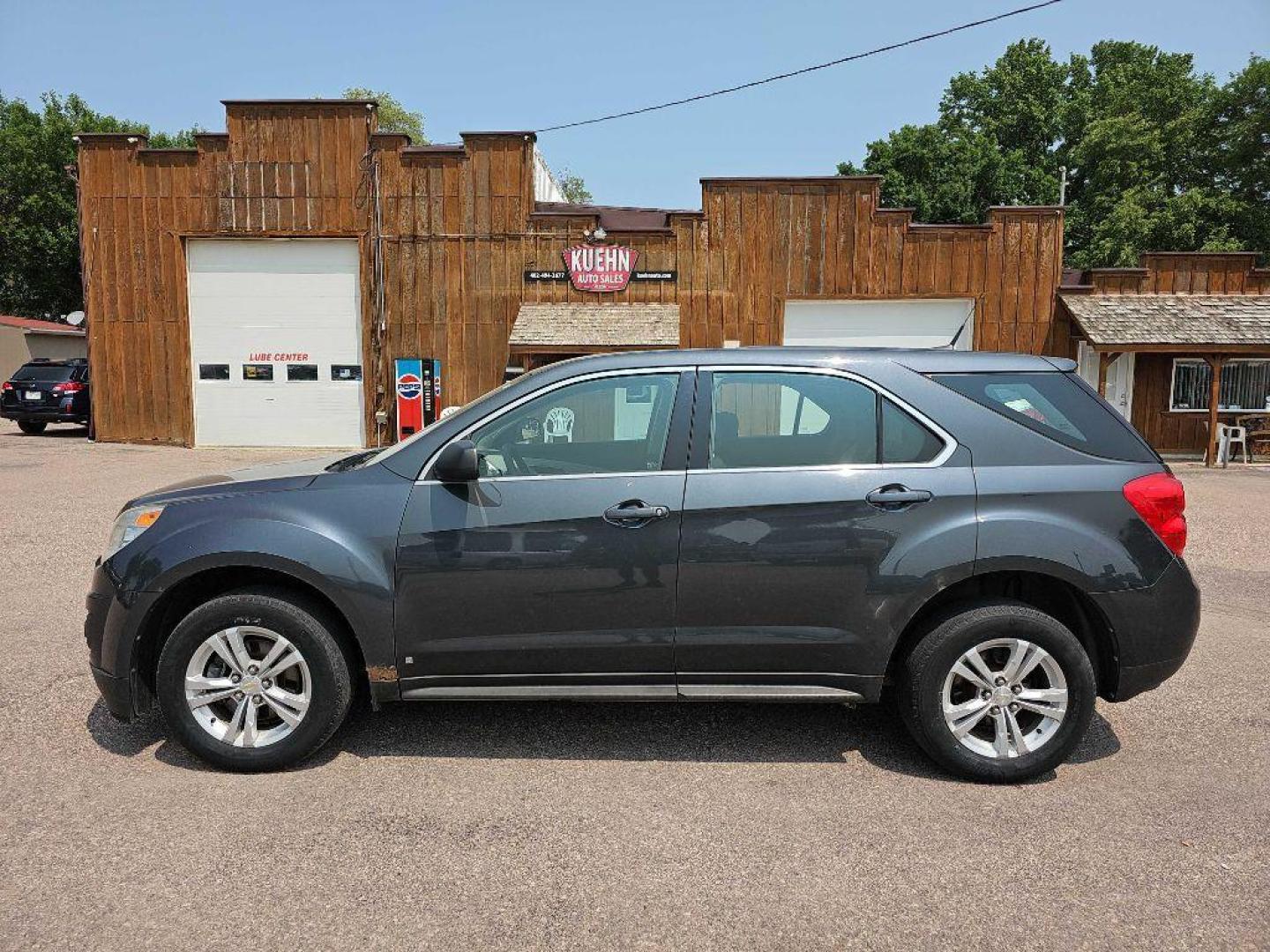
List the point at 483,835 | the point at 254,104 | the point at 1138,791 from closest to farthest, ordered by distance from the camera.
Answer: the point at 483,835 < the point at 1138,791 < the point at 254,104

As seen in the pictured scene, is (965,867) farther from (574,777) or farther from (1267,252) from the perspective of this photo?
(1267,252)

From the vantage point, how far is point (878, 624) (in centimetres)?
371

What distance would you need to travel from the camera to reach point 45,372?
2262cm

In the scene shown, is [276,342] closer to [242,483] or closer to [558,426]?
[242,483]

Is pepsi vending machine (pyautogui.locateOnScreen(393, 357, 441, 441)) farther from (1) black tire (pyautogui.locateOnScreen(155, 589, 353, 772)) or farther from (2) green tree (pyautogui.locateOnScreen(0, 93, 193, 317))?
(2) green tree (pyautogui.locateOnScreen(0, 93, 193, 317))

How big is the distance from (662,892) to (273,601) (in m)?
1.96

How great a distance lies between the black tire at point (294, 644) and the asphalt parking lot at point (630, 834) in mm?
114

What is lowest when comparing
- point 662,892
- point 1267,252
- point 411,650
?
point 662,892

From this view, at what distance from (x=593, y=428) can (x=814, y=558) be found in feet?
3.78

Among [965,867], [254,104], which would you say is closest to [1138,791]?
[965,867]

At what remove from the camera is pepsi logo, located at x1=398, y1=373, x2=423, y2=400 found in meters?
19.7

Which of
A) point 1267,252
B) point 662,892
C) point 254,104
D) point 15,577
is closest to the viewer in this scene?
point 662,892

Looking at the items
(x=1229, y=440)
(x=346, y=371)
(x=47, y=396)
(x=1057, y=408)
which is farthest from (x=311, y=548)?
(x=47, y=396)

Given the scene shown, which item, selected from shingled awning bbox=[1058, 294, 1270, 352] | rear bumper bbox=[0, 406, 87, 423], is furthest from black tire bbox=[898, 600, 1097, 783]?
rear bumper bbox=[0, 406, 87, 423]
